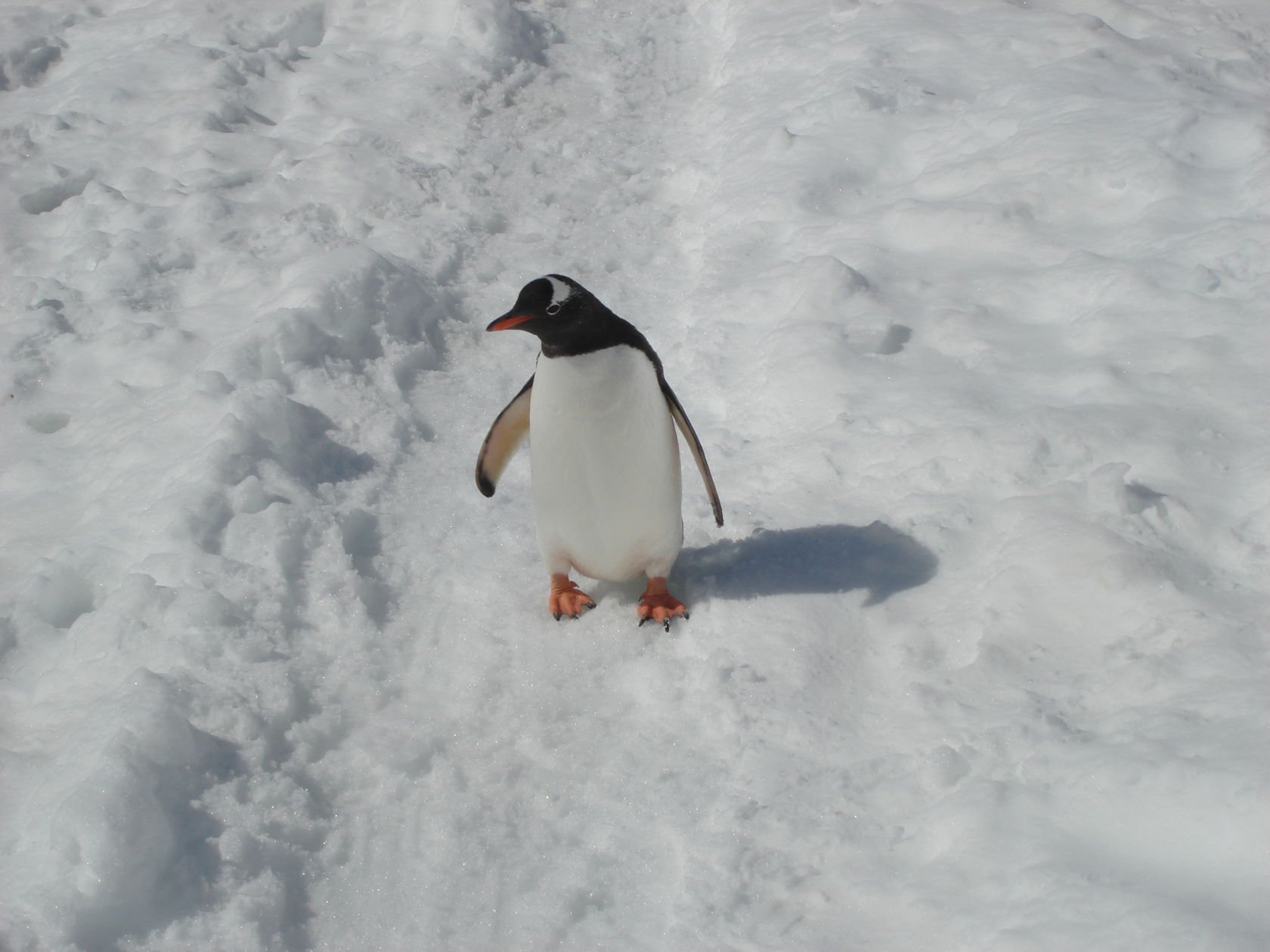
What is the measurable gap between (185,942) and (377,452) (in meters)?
1.83

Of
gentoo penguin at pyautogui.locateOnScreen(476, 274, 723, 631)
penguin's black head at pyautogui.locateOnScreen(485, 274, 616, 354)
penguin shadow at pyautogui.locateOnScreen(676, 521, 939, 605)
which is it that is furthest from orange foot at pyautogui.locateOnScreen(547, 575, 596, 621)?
penguin's black head at pyautogui.locateOnScreen(485, 274, 616, 354)

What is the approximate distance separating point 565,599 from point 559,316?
0.87 metres

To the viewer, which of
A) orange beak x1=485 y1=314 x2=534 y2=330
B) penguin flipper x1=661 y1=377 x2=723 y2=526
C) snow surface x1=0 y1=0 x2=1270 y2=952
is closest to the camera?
snow surface x1=0 y1=0 x2=1270 y2=952

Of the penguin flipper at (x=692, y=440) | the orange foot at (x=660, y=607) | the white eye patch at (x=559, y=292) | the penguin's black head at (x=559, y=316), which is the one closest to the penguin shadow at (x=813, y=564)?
the orange foot at (x=660, y=607)

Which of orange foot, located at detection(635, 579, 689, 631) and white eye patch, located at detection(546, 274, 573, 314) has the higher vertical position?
white eye patch, located at detection(546, 274, 573, 314)

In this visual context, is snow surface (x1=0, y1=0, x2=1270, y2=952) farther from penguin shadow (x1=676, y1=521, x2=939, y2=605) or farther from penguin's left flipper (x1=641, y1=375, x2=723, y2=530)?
penguin's left flipper (x1=641, y1=375, x2=723, y2=530)

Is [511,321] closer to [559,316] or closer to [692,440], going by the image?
[559,316]

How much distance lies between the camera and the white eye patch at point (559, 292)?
8.35 ft

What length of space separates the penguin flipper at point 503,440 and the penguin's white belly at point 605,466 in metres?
0.09

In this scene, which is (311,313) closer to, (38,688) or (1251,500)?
(38,688)

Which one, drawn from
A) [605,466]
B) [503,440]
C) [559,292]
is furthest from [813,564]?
[559,292]

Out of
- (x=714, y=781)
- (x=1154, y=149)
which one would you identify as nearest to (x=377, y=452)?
(x=714, y=781)

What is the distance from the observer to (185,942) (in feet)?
6.61

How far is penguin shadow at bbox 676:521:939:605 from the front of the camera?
9.66 ft
